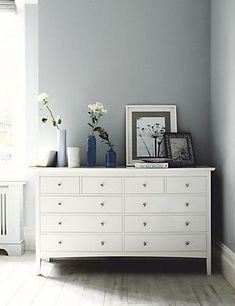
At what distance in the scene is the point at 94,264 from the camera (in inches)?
162

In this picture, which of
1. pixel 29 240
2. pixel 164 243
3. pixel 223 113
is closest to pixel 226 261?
pixel 164 243

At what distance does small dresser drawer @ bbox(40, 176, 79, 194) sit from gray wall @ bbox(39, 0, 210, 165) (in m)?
0.49

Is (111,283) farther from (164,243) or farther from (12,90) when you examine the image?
(12,90)

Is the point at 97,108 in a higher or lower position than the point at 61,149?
higher

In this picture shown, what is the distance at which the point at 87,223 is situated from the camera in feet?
12.3

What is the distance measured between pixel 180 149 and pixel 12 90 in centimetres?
173

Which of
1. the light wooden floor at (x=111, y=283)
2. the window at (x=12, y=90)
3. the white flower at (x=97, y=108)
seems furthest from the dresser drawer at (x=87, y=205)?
the window at (x=12, y=90)

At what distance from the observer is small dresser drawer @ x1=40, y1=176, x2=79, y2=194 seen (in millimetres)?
3740

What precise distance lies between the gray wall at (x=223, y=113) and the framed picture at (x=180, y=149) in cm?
21

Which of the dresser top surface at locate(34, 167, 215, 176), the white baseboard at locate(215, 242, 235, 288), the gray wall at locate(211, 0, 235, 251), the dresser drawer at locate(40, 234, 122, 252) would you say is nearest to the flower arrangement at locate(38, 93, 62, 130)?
the dresser top surface at locate(34, 167, 215, 176)

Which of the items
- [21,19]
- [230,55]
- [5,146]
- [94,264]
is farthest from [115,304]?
[21,19]

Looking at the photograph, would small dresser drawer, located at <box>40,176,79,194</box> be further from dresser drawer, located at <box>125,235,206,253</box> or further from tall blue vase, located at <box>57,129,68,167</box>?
dresser drawer, located at <box>125,235,206,253</box>

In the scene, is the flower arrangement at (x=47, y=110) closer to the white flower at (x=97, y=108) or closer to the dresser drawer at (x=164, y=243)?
the white flower at (x=97, y=108)

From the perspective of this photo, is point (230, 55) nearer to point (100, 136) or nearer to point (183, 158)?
point (183, 158)
